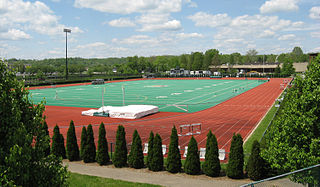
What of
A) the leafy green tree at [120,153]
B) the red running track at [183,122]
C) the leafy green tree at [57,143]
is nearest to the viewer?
the leafy green tree at [120,153]

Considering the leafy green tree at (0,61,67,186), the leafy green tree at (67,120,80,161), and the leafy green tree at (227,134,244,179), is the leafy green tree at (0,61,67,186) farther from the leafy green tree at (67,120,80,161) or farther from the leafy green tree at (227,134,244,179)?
the leafy green tree at (67,120,80,161)

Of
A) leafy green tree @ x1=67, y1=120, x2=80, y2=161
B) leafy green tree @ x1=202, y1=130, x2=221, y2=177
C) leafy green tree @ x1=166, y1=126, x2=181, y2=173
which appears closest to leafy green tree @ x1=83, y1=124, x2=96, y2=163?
leafy green tree @ x1=67, y1=120, x2=80, y2=161

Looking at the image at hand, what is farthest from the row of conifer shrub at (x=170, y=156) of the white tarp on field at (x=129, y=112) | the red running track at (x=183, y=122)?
the white tarp on field at (x=129, y=112)

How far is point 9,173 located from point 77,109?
31.7 meters

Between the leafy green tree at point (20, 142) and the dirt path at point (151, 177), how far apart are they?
654 centimetres

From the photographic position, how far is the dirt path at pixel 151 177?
12.1 meters

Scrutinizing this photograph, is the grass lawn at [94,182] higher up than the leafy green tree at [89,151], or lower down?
lower down

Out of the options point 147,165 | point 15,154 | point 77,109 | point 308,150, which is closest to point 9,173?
point 15,154

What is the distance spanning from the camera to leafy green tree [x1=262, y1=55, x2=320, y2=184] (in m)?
8.56

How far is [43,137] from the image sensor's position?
642 centimetres

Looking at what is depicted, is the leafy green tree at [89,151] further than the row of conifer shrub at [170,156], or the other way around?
the leafy green tree at [89,151]

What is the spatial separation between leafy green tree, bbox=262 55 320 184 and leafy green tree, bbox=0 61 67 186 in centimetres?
669

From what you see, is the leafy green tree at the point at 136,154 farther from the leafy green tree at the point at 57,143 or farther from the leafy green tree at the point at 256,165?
the leafy green tree at the point at 256,165

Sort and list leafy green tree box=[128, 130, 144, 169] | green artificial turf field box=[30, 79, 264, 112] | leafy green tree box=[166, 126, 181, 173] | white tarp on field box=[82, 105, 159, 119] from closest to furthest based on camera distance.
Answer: leafy green tree box=[166, 126, 181, 173] → leafy green tree box=[128, 130, 144, 169] → white tarp on field box=[82, 105, 159, 119] → green artificial turf field box=[30, 79, 264, 112]
